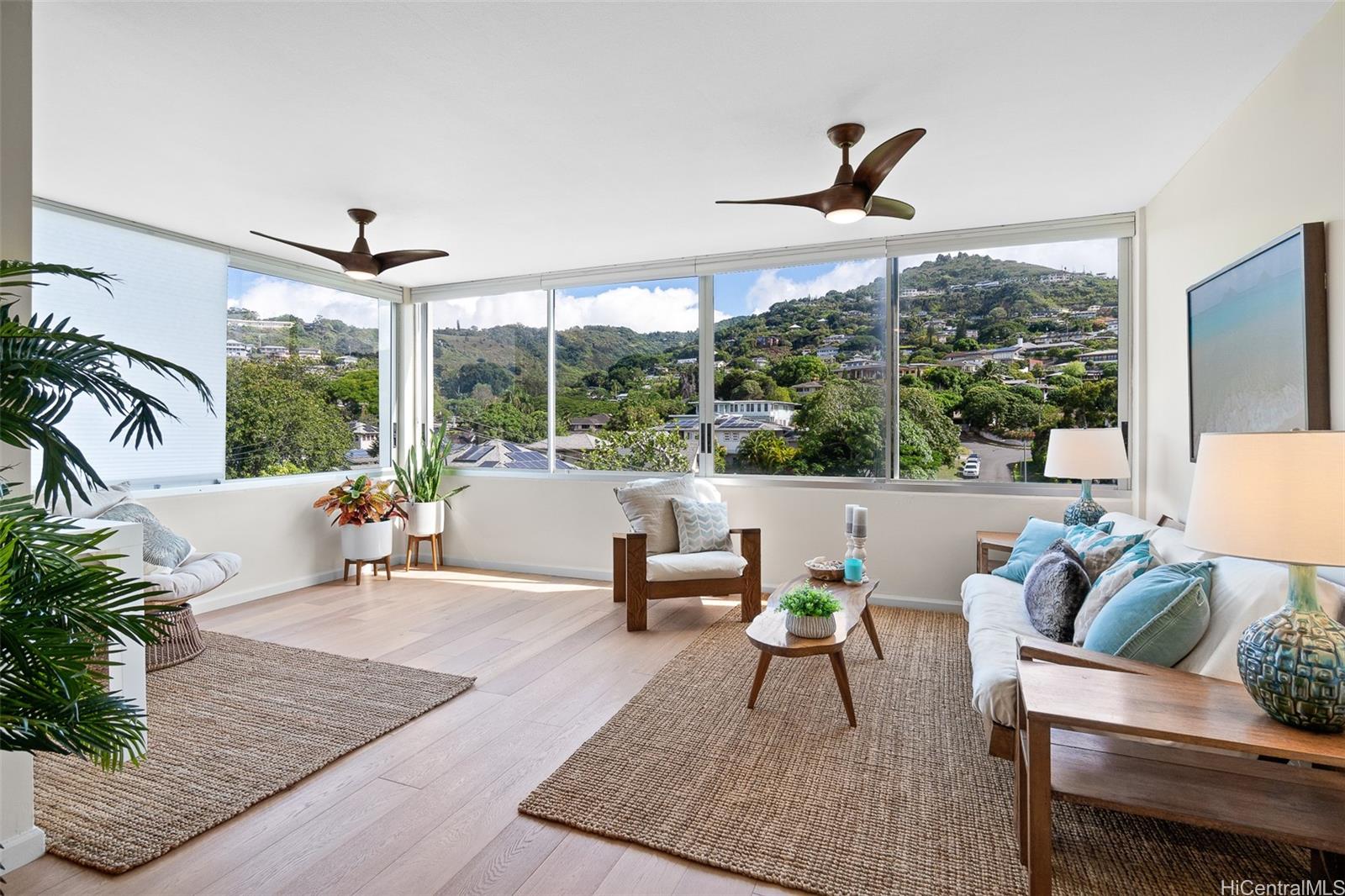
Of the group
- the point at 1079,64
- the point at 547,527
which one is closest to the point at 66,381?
the point at 1079,64

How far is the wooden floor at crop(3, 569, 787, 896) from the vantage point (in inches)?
74.8

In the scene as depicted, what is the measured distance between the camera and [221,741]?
107 inches

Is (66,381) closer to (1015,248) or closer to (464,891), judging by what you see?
(464,891)

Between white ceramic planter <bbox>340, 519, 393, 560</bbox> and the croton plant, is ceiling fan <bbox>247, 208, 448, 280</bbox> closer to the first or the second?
the croton plant

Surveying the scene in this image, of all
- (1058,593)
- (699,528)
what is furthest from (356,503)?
(1058,593)

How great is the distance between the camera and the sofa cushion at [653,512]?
15.0ft

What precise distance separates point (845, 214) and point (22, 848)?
3.55 m

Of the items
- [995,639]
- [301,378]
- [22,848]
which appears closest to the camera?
[22,848]

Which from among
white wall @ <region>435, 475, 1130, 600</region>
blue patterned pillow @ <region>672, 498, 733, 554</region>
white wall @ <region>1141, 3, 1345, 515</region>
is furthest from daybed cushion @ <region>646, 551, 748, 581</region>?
white wall @ <region>1141, 3, 1345, 515</region>

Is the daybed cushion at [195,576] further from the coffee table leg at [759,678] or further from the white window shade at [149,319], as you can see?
the coffee table leg at [759,678]

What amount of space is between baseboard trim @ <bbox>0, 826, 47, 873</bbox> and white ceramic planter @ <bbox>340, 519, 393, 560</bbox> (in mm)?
3351

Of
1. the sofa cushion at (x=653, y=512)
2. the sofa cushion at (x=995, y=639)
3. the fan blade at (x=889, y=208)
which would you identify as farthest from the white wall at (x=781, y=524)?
the fan blade at (x=889, y=208)

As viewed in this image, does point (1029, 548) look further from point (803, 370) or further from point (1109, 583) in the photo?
point (803, 370)

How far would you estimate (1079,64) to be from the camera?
2484mm
